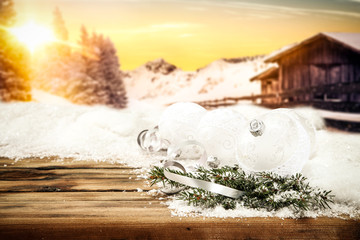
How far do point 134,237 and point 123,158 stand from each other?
3.21 feet

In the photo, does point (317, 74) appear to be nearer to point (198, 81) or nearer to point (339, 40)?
point (339, 40)

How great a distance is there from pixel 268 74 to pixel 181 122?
312cm

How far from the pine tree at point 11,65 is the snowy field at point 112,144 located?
301 cm

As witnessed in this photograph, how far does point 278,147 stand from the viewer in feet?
3.34

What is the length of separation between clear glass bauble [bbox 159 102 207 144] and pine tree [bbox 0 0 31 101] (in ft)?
15.7

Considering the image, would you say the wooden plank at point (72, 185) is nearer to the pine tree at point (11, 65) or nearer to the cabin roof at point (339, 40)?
the cabin roof at point (339, 40)

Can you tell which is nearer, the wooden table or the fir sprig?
the wooden table

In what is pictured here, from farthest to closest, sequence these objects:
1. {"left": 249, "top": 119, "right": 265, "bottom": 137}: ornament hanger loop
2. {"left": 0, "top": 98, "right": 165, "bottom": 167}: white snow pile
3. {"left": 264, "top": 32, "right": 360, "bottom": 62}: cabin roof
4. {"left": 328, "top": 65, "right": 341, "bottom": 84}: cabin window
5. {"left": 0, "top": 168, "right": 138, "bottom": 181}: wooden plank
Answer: {"left": 328, "top": 65, "right": 341, "bottom": 84}: cabin window < {"left": 264, "top": 32, "right": 360, "bottom": 62}: cabin roof < {"left": 0, "top": 98, "right": 165, "bottom": 167}: white snow pile < {"left": 0, "top": 168, "right": 138, "bottom": 181}: wooden plank < {"left": 249, "top": 119, "right": 265, "bottom": 137}: ornament hanger loop

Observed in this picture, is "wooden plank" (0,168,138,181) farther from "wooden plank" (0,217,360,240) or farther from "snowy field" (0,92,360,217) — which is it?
"wooden plank" (0,217,360,240)

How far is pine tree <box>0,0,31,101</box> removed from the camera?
535 cm

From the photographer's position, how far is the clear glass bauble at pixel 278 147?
1.02 m

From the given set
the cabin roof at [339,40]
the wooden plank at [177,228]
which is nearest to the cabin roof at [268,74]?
the cabin roof at [339,40]

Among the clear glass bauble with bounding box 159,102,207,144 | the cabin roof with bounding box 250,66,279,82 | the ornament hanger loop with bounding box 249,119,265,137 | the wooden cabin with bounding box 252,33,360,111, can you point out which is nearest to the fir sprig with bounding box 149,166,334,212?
the ornament hanger loop with bounding box 249,119,265,137

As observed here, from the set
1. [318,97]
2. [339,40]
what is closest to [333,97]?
[318,97]
